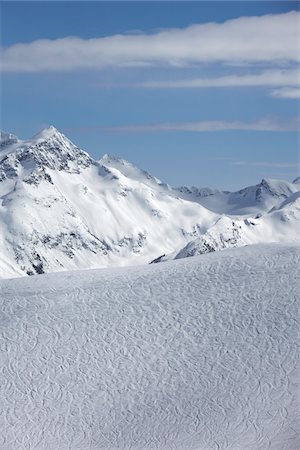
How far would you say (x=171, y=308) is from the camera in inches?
2290

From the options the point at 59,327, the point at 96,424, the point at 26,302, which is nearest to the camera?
the point at 96,424

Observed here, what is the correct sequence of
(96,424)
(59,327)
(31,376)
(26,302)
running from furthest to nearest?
(26,302), (59,327), (31,376), (96,424)

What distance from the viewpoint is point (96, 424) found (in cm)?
4653

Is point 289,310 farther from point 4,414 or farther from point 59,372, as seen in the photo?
point 4,414

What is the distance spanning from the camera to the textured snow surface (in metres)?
45.3

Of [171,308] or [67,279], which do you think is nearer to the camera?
[171,308]

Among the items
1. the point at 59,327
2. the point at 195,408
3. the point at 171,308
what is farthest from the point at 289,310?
the point at 59,327

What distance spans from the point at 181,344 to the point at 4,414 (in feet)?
42.5

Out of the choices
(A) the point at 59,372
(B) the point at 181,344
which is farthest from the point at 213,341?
(A) the point at 59,372

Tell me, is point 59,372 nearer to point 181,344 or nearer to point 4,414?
point 4,414

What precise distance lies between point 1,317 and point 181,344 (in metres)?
13.9

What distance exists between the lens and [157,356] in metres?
52.6

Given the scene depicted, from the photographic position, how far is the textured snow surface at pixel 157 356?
149ft

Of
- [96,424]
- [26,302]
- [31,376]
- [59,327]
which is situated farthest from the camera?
[26,302]
